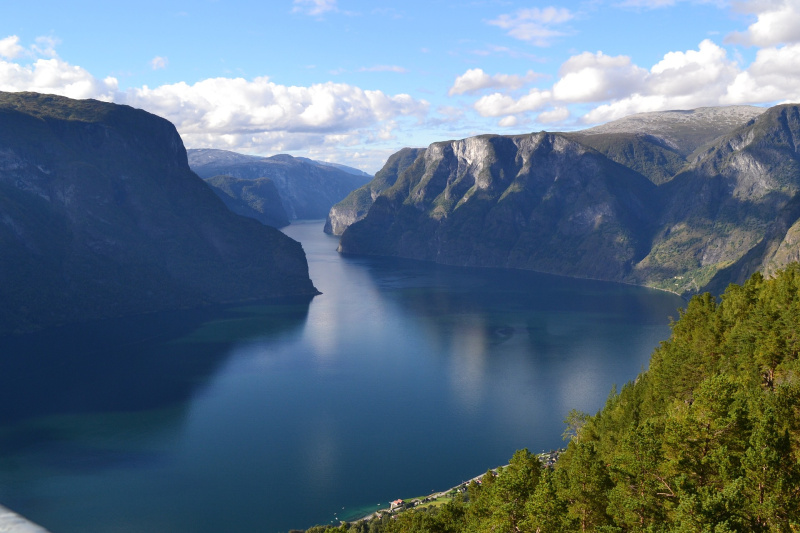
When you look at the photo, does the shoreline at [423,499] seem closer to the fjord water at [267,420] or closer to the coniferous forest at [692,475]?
the fjord water at [267,420]

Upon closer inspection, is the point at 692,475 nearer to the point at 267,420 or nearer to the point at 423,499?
the point at 423,499

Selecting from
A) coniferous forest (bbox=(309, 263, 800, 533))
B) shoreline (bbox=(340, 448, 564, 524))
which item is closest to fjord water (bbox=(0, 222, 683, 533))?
shoreline (bbox=(340, 448, 564, 524))

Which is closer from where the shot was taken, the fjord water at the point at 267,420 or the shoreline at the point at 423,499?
the shoreline at the point at 423,499

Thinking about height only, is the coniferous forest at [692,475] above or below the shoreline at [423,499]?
above

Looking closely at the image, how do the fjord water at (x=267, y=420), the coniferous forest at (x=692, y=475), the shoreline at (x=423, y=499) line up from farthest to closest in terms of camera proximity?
the fjord water at (x=267, y=420), the shoreline at (x=423, y=499), the coniferous forest at (x=692, y=475)

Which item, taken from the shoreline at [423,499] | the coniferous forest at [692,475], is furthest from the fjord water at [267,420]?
the coniferous forest at [692,475]

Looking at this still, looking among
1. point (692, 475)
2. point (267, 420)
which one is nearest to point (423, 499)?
point (267, 420)

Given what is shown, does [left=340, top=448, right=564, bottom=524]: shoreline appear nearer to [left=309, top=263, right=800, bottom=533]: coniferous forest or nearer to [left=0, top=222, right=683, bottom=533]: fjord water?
[left=0, top=222, right=683, bottom=533]: fjord water

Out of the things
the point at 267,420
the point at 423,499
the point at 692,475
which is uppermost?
the point at 692,475
